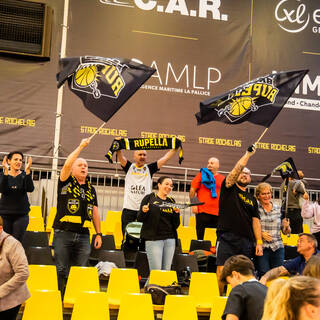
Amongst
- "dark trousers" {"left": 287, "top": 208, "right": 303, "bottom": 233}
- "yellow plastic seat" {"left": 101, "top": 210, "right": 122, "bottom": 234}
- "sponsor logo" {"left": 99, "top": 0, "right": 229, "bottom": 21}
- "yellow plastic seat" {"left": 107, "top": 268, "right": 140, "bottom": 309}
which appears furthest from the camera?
"sponsor logo" {"left": 99, "top": 0, "right": 229, "bottom": 21}

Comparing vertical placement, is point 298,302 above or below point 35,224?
below

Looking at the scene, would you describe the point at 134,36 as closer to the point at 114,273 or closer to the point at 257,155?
the point at 257,155

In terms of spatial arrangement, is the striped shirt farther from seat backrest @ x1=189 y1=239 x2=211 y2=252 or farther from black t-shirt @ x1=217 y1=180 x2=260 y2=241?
seat backrest @ x1=189 y1=239 x2=211 y2=252

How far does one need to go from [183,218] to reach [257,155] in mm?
2129

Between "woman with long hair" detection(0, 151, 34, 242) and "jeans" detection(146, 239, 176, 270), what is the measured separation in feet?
4.73

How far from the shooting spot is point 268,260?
240 inches

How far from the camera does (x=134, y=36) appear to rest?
10.5m

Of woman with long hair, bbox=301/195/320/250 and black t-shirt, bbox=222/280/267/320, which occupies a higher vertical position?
woman with long hair, bbox=301/195/320/250

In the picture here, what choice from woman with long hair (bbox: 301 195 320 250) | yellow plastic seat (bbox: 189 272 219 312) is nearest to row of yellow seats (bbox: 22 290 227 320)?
yellow plastic seat (bbox: 189 272 219 312)

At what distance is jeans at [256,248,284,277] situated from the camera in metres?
6.03

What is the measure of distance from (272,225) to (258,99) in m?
1.70

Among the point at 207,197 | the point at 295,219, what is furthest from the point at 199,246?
the point at 295,219

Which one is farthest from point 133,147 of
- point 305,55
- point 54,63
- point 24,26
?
point 305,55

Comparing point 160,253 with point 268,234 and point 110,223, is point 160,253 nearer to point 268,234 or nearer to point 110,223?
point 268,234
